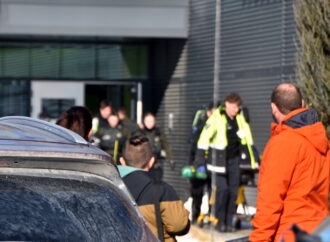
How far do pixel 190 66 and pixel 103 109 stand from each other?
305 cm

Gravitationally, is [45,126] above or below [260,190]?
above

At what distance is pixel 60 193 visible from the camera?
12.7 ft

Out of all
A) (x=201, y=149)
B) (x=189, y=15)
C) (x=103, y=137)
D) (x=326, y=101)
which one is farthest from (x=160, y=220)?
(x=189, y=15)

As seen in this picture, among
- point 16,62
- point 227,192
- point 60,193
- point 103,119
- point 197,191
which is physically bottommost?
point 197,191

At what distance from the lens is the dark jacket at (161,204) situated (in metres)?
5.50

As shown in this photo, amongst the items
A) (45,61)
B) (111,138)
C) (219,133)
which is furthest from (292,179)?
(45,61)

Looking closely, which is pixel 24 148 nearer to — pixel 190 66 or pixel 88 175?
pixel 88 175

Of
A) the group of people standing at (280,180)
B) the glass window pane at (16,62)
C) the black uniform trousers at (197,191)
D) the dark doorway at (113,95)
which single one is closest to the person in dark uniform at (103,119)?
the black uniform trousers at (197,191)

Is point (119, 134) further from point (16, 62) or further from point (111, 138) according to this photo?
point (16, 62)

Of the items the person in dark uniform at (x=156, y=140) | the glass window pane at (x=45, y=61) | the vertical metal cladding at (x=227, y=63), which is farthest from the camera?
the glass window pane at (x=45, y=61)

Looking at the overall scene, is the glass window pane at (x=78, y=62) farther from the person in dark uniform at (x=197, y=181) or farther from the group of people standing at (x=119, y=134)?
the person in dark uniform at (x=197, y=181)

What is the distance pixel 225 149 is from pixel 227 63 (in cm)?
416

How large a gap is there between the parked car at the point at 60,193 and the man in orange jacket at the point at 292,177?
1.49 metres

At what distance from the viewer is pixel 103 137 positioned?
1377 cm
